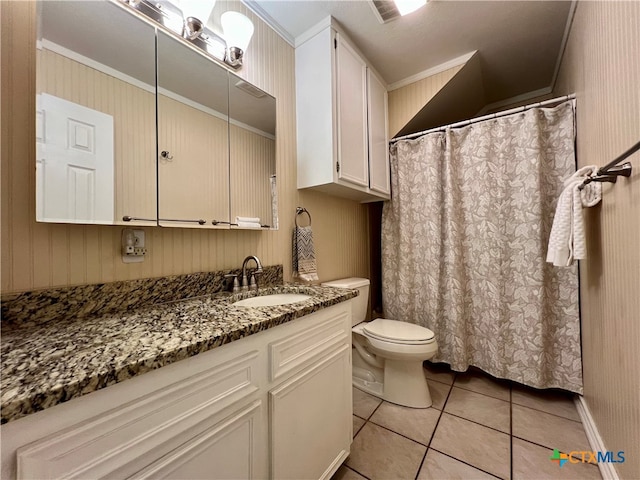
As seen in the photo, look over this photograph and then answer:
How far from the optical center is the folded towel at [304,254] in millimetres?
1573

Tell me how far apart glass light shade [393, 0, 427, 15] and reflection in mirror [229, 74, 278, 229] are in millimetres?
864

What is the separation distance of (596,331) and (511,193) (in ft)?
2.93

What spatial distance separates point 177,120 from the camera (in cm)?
109

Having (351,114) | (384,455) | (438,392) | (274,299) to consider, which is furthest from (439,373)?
(351,114)

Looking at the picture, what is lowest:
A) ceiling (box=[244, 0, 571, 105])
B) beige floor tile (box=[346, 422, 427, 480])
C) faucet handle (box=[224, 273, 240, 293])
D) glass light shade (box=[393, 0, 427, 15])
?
beige floor tile (box=[346, 422, 427, 480])

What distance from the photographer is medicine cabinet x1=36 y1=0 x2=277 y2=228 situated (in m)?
0.79

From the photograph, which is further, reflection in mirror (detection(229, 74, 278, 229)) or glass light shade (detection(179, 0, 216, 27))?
reflection in mirror (detection(229, 74, 278, 229))

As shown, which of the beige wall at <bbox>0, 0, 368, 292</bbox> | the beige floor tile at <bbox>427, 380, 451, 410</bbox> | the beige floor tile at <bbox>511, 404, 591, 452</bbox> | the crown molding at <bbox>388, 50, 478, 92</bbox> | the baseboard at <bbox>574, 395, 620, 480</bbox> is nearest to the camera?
the beige wall at <bbox>0, 0, 368, 292</bbox>

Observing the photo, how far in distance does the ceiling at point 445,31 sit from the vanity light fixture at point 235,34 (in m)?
0.27

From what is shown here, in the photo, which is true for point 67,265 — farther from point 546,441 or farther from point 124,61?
point 546,441

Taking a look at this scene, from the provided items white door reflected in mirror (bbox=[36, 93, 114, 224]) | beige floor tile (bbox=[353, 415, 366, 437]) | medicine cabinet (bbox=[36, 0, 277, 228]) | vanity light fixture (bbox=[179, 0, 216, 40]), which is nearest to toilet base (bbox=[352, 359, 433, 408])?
beige floor tile (bbox=[353, 415, 366, 437])

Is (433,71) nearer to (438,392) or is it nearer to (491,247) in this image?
(491,247)

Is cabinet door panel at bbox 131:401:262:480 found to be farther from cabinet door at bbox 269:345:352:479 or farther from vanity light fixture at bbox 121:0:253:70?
vanity light fixture at bbox 121:0:253:70

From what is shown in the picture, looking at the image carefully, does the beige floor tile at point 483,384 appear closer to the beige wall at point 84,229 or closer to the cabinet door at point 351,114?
the beige wall at point 84,229
